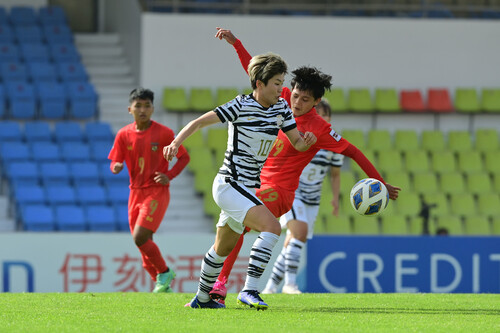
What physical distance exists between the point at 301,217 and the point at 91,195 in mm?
6191

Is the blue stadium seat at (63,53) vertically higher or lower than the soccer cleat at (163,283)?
higher

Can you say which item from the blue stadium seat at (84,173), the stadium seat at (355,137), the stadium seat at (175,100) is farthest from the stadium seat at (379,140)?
the blue stadium seat at (84,173)

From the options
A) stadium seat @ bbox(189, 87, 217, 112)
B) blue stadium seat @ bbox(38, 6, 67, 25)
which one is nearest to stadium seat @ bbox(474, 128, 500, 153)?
stadium seat @ bbox(189, 87, 217, 112)

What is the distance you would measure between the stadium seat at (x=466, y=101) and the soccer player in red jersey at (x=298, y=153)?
426 inches

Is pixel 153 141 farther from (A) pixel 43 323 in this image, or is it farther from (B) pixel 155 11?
(B) pixel 155 11

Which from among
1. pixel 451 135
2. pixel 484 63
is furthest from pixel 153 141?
pixel 484 63

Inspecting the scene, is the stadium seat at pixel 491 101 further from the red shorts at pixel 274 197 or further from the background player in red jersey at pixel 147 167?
the red shorts at pixel 274 197

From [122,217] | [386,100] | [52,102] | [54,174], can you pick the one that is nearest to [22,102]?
[52,102]

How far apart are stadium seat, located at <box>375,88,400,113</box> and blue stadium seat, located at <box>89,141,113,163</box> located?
5.19 m

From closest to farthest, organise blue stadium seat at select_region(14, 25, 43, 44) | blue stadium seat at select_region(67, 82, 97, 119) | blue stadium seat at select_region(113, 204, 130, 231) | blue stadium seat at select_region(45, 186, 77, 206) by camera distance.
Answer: blue stadium seat at select_region(113, 204, 130, 231), blue stadium seat at select_region(45, 186, 77, 206), blue stadium seat at select_region(67, 82, 97, 119), blue stadium seat at select_region(14, 25, 43, 44)

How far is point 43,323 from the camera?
231 inches

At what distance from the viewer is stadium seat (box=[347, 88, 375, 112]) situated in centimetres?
1708

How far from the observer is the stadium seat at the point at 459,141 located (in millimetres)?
16906

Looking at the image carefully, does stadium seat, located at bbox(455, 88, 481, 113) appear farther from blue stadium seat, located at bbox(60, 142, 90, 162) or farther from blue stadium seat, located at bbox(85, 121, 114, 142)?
blue stadium seat, located at bbox(60, 142, 90, 162)
